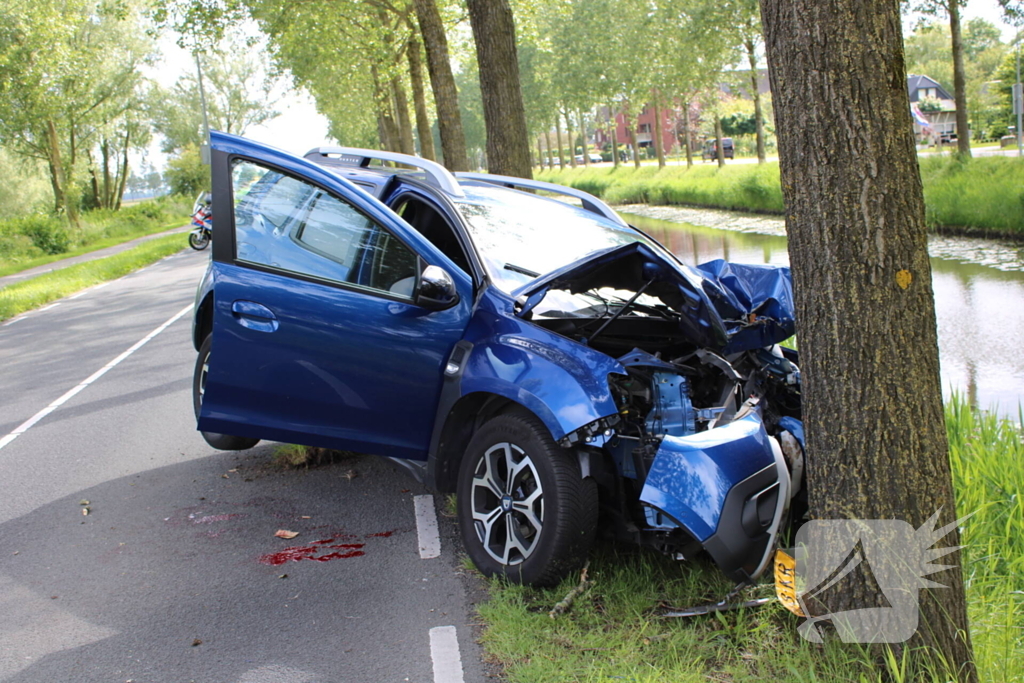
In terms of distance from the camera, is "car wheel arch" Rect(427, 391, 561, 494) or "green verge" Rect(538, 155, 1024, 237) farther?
"green verge" Rect(538, 155, 1024, 237)

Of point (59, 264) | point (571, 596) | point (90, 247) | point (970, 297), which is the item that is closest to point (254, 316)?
point (571, 596)

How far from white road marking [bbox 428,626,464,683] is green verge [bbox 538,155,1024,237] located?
1429cm

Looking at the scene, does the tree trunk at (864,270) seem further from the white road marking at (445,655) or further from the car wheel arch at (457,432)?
the car wheel arch at (457,432)

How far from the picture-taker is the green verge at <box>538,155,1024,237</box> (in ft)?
59.7

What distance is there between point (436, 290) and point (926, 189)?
19.0m

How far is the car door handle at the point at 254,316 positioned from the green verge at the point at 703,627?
176 cm

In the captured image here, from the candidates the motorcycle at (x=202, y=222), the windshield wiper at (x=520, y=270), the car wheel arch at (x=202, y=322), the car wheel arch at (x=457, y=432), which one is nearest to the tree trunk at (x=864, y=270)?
the car wheel arch at (x=457, y=432)

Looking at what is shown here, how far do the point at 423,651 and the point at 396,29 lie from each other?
21065 millimetres

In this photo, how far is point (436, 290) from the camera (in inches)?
177

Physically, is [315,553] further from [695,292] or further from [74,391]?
[74,391]

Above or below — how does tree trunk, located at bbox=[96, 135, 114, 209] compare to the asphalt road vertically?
above

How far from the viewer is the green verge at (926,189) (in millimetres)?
18203

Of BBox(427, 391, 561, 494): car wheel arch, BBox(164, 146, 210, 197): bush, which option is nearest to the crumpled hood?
BBox(427, 391, 561, 494): car wheel arch

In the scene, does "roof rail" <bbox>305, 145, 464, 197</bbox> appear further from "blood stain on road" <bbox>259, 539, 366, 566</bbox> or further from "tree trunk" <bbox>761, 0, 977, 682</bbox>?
"tree trunk" <bbox>761, 0, 977, 682</bbox>
